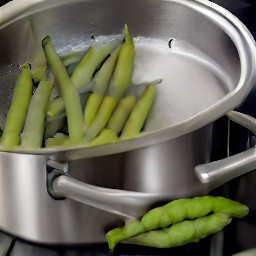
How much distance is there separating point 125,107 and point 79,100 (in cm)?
6

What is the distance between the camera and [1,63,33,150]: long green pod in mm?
833

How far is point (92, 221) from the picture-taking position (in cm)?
75

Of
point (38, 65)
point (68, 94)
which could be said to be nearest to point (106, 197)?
point (68, 94)

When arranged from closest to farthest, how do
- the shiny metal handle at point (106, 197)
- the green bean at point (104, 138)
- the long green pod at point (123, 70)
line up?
the shiny metal handle at point (106, 197)
the green bean at point (104, 138)
the long green pod at point (123, 70)

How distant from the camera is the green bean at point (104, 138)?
83 cm

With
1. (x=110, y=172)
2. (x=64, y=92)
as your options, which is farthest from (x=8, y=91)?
(x=110, y=172)

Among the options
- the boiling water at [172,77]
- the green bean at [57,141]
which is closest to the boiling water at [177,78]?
the boiling water at [172,77]

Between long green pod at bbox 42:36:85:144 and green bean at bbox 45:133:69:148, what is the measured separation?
0.01 m

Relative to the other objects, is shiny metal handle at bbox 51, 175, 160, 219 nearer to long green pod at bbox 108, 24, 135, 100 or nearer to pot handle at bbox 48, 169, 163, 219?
pot handle at bbox 48, 169, 163, 219

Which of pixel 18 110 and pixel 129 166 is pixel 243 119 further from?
pixel 18 110

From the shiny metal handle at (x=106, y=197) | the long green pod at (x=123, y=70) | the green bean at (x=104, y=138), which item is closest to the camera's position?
the shiny metal handle at (x=106, y=197)

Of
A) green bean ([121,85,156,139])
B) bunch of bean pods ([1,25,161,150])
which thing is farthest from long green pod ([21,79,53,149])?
green bean ([121,85,156,139])

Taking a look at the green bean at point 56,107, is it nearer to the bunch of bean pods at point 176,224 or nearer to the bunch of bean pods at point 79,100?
the bunch of bean pods at point 79,100

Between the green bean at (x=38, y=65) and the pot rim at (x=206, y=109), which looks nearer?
the pot rim at (x=206, y=109)
